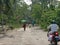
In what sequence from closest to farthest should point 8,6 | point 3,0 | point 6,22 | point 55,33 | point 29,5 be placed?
point 55,33, point 3,0, point 8,6, point 6,22, point 29,5

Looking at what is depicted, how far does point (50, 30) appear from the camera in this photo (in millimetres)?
14984

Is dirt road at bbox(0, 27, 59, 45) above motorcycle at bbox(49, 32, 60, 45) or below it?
below

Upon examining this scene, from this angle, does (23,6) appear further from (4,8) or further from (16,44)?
(16,44)

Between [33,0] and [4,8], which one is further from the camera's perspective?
[33,0]

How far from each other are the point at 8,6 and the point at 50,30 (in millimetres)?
17265

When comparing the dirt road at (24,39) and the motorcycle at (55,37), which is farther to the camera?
the dirt road at (24,39)

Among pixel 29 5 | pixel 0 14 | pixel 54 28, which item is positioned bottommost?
pixel 29 5

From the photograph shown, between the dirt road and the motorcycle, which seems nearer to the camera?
the motorcycle

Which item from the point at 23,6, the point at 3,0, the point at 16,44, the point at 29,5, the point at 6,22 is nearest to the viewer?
the point at 16,44

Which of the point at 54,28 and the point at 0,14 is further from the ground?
the point at 54,28

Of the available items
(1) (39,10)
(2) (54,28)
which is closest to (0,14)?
(2) (54,28)

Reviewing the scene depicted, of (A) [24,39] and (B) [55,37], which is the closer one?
(B) [55,37]

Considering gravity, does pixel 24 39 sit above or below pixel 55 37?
below

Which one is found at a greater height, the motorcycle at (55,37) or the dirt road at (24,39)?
the motorcycle at (55,37)
